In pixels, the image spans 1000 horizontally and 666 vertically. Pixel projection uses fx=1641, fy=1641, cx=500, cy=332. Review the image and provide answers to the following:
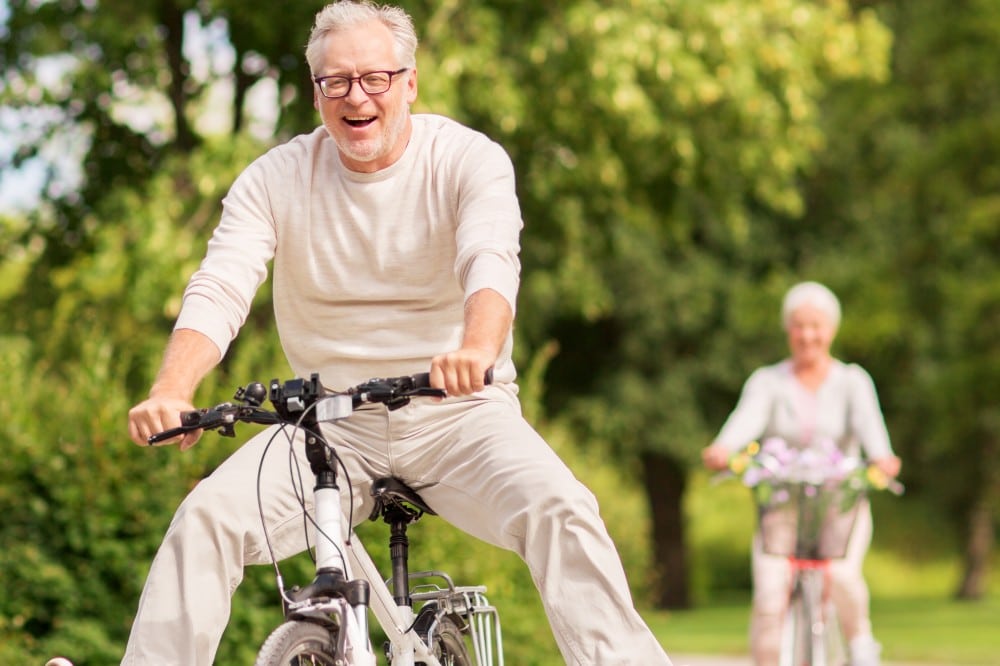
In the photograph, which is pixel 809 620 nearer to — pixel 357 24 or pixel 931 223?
pixel 357 24

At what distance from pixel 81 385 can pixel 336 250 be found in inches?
154

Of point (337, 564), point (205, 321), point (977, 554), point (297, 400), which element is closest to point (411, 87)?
point (205, 321)

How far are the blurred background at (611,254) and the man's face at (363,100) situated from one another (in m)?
3.51

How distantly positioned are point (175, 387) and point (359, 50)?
2.91 feet

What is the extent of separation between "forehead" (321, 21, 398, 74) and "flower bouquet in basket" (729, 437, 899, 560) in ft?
11.5

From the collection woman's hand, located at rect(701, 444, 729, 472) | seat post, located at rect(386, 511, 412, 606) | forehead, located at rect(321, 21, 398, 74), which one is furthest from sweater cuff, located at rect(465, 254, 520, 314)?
woman's hand, located at rect(701, 444, 729, 472)

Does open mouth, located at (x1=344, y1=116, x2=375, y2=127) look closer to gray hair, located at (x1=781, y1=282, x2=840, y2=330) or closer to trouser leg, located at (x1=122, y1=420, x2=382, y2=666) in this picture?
trouser leg, located at (x1=122, y1=420, x2=382, y2=666)

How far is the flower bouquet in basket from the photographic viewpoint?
6.83 m

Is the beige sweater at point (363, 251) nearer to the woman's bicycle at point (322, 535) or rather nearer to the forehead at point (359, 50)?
the forehead at point (359, 50)

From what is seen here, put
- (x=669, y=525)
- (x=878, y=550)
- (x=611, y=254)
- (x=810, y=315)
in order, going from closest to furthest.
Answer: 1. (x=810, y=315)
2. (x=611, y=254)
3. (x=669, y=525)
4. (x=878, y=550)

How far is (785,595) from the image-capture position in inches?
276

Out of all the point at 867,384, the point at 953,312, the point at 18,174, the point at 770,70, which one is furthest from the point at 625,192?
the point at 867,384

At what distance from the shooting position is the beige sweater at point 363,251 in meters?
3.77

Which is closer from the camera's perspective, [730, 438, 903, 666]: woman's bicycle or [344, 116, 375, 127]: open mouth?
[344, 116, 375, 127]: open mouth
